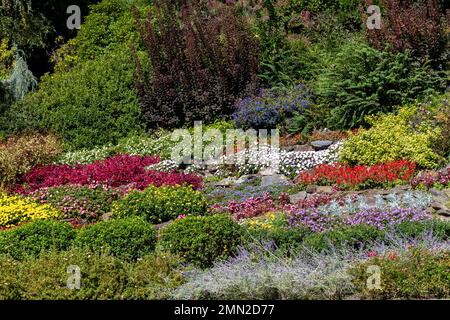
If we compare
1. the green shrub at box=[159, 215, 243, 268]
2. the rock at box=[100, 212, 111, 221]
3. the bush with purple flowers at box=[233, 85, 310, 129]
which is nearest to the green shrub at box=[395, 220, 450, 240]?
the green shrub at box=[159, 215, 243, 268]

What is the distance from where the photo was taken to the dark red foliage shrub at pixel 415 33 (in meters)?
14.0

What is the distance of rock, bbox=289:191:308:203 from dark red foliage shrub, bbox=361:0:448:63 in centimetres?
450

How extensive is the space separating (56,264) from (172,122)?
8.12 metres

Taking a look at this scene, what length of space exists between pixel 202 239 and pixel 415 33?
7920mm

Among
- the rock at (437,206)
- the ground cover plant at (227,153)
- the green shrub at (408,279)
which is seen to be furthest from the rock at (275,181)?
the green shrub at (408,279)

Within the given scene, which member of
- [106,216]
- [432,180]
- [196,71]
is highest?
[196,71]

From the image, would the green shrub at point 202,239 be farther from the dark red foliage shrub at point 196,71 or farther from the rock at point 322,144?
the dark red foliage shrub at point 196,71

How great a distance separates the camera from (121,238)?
8.26 m

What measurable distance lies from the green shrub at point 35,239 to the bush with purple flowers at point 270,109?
6.25m

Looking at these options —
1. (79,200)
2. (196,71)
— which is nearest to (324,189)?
(79,200)

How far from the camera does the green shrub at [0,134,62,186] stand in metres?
12.9

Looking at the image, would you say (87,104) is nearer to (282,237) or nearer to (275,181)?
A: (275,181)

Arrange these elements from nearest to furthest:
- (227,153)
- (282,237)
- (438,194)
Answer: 1. (282,237)
2. (438,194)
3. (227,153)

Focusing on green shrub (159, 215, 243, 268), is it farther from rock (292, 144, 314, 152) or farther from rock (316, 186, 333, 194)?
rock (292, 144, 314, 152)
